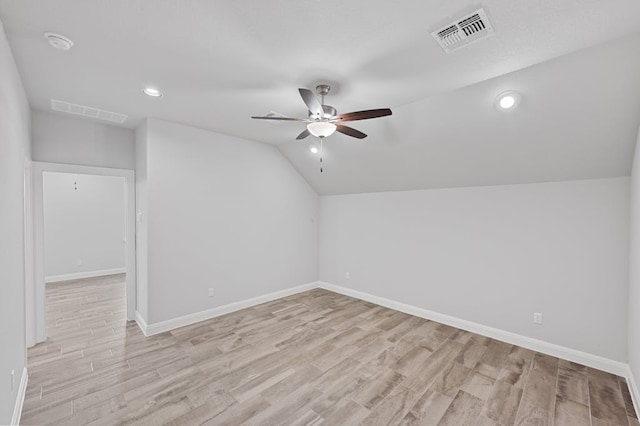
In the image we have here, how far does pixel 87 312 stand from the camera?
14.0 ft

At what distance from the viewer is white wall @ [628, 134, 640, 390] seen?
2.22m

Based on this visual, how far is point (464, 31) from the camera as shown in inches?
71.4

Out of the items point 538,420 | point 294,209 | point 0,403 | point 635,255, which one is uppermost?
point 294,209

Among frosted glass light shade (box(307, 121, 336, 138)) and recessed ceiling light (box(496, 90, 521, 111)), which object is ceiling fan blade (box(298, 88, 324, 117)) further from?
recessed ceiling light (box(496, 90, 521, 111))

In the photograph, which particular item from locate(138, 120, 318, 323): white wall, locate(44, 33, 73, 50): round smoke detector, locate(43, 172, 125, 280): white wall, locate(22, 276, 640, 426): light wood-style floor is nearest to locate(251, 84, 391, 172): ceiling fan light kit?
locate(44, 33, 73, 50): round smoke detector

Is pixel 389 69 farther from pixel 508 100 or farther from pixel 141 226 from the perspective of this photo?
pixel 141 226

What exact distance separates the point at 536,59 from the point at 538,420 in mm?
2674

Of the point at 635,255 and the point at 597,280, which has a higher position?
the point at 635,255

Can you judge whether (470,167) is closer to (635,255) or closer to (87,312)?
(635,255)

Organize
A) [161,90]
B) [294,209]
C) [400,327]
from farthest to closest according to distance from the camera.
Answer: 1. [294,209]
2. [400,327]
3. [161,90]

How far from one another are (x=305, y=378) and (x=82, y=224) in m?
6.67

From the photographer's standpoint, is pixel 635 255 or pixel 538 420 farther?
pixel 635 255

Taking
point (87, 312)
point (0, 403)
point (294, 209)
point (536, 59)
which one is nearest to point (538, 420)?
point (536, 59)

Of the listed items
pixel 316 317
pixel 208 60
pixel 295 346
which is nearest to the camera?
pixel 208 60
